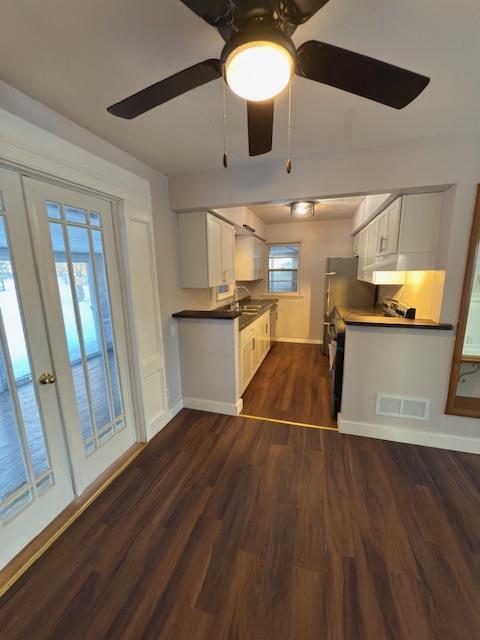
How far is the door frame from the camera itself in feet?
4.66

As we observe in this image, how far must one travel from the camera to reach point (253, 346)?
372 cm

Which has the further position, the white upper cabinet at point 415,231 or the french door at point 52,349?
the white upper cabinet at point 415,231

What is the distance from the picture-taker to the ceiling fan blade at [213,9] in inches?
30.1

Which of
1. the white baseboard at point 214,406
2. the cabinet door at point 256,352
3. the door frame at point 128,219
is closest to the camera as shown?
the door frame at point 128,219

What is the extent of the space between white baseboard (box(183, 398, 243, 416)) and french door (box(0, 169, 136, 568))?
1023 millimetres

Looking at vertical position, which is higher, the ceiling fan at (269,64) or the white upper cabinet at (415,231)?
the ceiling fan at (269,64)

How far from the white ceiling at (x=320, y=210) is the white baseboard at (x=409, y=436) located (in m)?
2.83

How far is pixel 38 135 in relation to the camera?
4.83ft

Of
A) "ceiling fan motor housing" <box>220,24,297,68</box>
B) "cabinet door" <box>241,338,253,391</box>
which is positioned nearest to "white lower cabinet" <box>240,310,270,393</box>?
"cabinet door" <box>241,338,253,391</box>

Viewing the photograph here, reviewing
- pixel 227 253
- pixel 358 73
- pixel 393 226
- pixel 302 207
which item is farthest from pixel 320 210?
pixel 358 73

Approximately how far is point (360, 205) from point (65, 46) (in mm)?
3938

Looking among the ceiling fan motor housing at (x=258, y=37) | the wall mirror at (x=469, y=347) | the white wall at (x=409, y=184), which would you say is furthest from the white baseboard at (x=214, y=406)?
the ceiling fan motor housing at (x=258, y=37)

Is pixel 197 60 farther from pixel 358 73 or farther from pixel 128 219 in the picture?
pixel 128 219

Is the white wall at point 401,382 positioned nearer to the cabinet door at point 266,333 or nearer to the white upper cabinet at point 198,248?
the white upper cabinet at point 198,248
